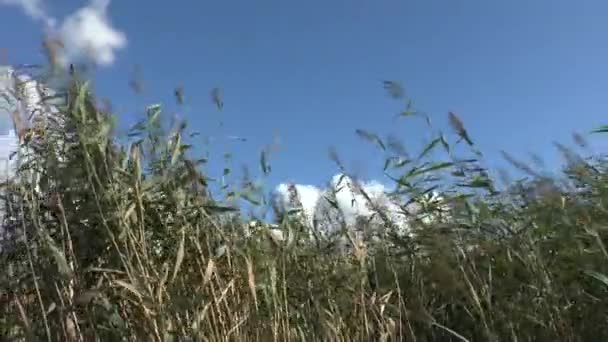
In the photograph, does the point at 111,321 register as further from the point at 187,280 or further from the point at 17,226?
the point at 17,226

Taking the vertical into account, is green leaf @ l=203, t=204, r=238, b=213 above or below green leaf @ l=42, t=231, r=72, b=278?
above

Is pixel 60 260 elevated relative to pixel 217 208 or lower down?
lower down

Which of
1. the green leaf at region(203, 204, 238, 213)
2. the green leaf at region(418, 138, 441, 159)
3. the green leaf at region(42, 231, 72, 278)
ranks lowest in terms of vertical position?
the green leaf at region(42, 231, 72, 278)

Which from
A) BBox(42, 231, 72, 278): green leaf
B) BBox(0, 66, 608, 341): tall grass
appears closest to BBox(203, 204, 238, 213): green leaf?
BBox(0, 66, 608, 341): tall grass

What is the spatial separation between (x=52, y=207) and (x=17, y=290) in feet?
1.15

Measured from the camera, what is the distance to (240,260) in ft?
8.92

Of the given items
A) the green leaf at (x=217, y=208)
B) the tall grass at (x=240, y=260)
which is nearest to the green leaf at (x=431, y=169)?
the tall grass at (x=240, y=260)

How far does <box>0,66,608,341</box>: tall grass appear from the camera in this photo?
7.88 ft

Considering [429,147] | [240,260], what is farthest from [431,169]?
[240,260]

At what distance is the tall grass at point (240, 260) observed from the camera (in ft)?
7.88

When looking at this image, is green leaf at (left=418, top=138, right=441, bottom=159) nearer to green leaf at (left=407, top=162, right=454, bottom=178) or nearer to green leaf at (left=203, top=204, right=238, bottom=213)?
green leaf at (left=407, top=162, right=454, bottom=178)

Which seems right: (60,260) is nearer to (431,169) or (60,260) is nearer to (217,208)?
(217,208)

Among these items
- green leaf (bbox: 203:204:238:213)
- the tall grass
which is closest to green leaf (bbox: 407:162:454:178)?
the tall grass

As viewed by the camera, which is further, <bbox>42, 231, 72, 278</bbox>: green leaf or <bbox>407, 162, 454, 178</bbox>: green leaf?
<bbox>407, 162, 454, 178</bbox>: green leaf
